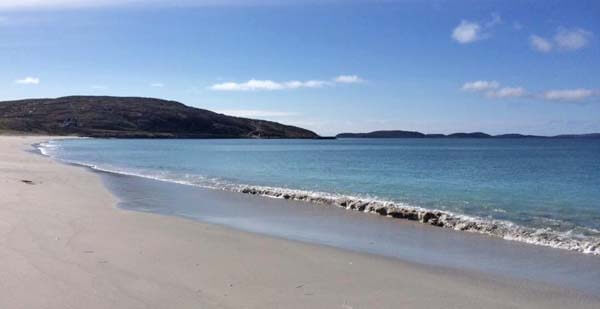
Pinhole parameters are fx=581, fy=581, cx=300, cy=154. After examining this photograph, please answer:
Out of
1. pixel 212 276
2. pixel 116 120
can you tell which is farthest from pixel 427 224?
pixel 116 120

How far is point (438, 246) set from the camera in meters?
10.4

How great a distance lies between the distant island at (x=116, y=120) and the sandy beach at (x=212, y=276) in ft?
423

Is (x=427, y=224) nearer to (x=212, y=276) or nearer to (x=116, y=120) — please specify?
(x=212, y=276)

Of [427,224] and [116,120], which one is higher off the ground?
[116,120]

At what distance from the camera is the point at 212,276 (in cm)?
729

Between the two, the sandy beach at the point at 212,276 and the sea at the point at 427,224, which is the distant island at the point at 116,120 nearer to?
the sea at the point at 427,224

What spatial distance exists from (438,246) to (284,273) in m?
3.82

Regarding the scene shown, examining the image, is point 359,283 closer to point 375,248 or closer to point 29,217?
point 375,248

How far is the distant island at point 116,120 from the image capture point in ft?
468

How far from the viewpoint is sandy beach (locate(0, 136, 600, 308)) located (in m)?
6.27

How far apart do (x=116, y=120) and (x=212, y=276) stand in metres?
167

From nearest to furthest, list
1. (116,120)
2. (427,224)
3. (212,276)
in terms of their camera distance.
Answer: (212,276)
(427,224)
(116,120)

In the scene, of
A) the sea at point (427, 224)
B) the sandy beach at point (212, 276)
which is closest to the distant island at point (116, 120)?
the sea at point (427, 224)

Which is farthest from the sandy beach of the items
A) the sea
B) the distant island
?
the distant island
